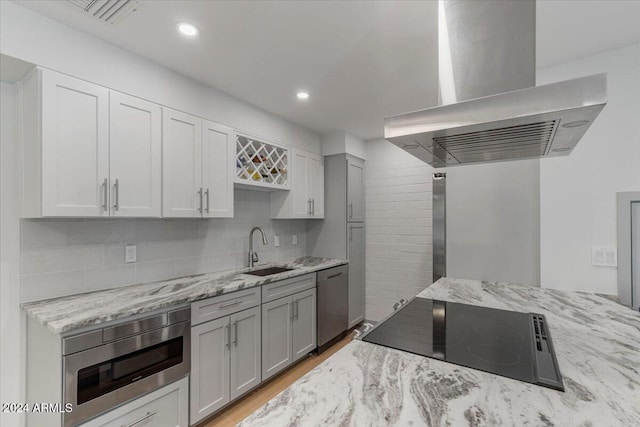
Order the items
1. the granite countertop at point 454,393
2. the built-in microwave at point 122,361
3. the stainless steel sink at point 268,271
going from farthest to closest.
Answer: the stainless steel sink at point 268,271, the built-in microwave at point 122,361, the granite countertop at point 454,393

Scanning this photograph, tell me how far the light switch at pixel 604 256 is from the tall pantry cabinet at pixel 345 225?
2265 millimetres

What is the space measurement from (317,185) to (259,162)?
992 mm

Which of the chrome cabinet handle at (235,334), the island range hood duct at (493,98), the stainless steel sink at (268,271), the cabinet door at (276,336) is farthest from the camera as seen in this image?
the stainless steel sink at (268,271)

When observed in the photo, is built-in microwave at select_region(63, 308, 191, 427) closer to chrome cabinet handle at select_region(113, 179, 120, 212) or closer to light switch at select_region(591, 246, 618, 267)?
chrome cabinet handle at select_region(113, 179, 120, 212)

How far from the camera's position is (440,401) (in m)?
0.75

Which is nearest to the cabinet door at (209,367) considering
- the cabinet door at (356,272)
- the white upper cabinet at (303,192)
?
the white upper cabinet at (303,192)

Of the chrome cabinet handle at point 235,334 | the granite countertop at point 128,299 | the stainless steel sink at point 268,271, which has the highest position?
the granite countertop at point 128,299

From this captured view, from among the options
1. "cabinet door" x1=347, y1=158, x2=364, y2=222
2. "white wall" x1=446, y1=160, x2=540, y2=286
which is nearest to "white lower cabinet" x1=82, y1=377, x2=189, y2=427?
"white wall" x1=446, y1=160, x2=540, y2=286

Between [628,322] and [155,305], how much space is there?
93.2 inches

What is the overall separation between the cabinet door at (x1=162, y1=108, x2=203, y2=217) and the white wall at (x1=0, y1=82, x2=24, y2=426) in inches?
30.6

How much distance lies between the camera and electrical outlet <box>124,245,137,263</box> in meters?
2.11

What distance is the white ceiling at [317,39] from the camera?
60.7 inches

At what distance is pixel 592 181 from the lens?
1951mm

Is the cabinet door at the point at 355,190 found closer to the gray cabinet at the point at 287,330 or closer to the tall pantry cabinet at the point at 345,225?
the tall pantry cabinet at the point at 345,225
